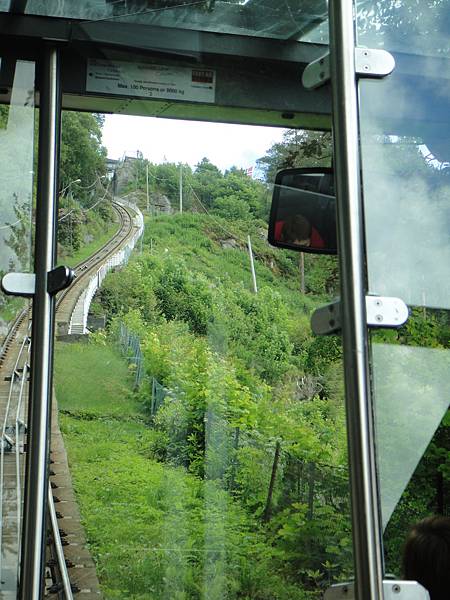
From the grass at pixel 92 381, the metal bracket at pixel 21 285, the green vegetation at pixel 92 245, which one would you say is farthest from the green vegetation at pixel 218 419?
the metal bracket at pixel 21 285

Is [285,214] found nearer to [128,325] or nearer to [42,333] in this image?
[42,333]

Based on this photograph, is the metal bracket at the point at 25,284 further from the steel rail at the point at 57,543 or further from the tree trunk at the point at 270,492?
the tree trunk at the point at 270,492

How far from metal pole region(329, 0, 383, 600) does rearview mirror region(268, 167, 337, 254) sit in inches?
3.2

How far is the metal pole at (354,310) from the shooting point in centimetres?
167

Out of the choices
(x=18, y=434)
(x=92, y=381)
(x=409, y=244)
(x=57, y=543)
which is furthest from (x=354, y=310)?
(x=92, y=381)

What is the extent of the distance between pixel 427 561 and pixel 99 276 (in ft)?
5.97

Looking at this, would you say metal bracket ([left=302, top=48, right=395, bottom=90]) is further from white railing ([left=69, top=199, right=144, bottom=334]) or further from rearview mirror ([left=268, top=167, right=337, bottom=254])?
white railing ([left=69, top=199, right=144, bottom=334])

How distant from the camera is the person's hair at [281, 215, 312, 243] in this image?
2.01 meters

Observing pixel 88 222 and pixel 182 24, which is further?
pixel 88 222

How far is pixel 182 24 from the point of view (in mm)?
2656

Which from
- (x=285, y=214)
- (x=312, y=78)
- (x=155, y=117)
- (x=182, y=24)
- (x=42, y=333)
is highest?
(x=182, y=24)

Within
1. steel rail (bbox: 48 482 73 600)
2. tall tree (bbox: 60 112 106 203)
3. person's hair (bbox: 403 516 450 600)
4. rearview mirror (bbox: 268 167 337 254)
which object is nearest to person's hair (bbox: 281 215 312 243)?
rearview mirror (bbox: 268 167 337 254)

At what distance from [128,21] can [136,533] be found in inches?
89.0

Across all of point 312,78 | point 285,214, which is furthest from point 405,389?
point 312,78
